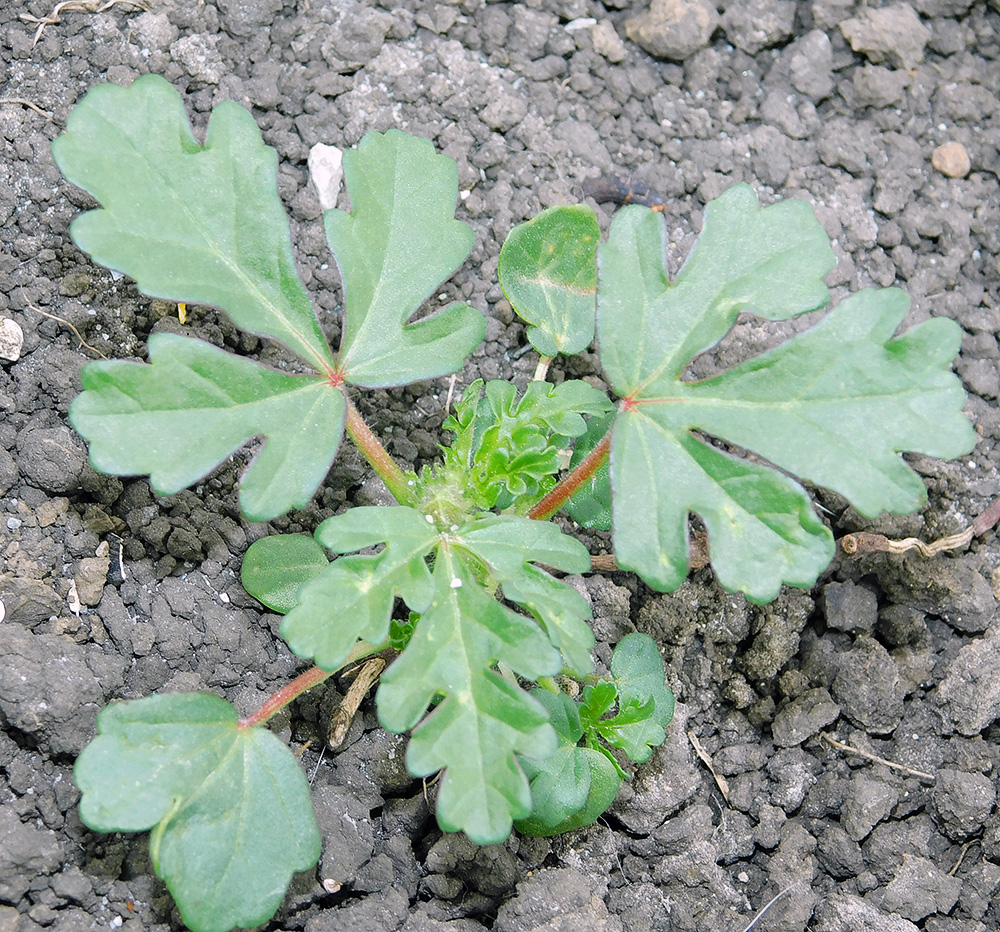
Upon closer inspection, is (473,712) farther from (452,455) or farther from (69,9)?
(69,9)

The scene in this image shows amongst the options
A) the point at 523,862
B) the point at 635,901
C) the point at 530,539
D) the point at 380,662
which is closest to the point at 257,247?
the point at 530,539

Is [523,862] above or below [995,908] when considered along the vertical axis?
above

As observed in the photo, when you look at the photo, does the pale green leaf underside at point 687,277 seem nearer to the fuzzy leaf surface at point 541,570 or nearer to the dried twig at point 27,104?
the fuzzy leaf surface at point 541,570

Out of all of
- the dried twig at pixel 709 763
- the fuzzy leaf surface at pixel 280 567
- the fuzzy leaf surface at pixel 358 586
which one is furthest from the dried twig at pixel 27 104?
the dried twig at pixel 709 763

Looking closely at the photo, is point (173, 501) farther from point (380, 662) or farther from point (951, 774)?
point (951, 774)

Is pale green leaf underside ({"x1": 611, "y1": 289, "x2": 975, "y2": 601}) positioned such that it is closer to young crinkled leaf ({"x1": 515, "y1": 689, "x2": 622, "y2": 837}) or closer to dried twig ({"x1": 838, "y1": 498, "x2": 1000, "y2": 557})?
young crinkled leaf ({"x1": 515, "y1": 689, "x2": 622, "y2": 837})
